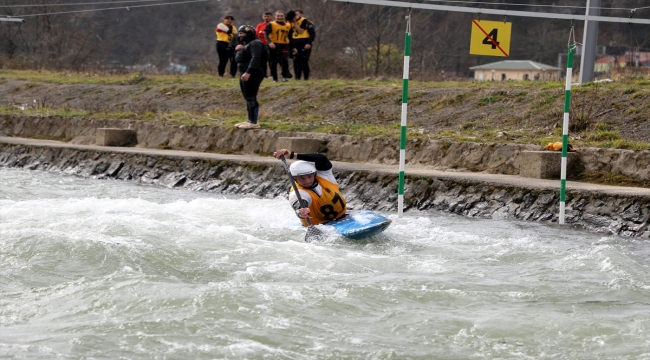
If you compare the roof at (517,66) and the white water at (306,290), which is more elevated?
the roof at (517,66)

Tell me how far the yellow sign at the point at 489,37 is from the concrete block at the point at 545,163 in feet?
5.11

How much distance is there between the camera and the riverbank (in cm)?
1274

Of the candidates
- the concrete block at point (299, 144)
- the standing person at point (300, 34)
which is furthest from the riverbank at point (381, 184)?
the standing person at point (300, 34)

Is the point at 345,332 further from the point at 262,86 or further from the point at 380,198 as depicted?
the point at 262,86

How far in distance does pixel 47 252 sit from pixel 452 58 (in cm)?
4101

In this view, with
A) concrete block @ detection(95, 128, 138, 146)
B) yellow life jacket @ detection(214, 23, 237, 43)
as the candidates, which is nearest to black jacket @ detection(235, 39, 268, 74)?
concrete block @ detection(95, 128, 138, 146)

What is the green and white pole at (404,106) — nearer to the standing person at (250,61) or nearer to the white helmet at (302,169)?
the white helmet at (302,169)

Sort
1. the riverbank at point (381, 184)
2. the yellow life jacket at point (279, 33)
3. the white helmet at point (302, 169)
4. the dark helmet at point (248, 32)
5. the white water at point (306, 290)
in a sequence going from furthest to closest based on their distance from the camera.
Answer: the yellow life jacket at point (279, 33) < the dark helmet at point (248, 32) < the riverbank at point (381, 184) < the white helmet at point (302, 169) < the white water at point (306, 290)

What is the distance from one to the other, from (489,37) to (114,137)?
1013 cm

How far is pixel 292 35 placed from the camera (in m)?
23.2

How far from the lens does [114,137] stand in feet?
70.7

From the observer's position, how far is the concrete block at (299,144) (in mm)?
17031

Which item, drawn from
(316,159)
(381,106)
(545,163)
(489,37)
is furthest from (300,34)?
(316,159)

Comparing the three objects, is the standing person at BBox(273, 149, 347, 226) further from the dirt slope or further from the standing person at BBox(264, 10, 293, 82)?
the standing person at BBox(264, 10, 293, 82)
